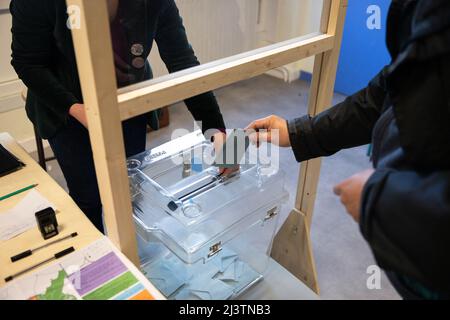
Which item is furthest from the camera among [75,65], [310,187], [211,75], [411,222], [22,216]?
[310,187]

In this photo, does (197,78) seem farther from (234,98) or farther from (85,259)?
(234,98)

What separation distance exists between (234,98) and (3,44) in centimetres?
130

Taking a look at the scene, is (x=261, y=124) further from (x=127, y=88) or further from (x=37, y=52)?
(x=37, y=52)

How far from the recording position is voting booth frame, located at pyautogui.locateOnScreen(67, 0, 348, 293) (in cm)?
65

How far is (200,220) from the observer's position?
982mm

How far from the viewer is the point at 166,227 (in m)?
0.97

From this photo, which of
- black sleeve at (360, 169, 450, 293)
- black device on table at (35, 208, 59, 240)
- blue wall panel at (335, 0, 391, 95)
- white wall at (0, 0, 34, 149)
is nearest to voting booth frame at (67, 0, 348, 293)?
black device on table at (35, 208, 59, 240)

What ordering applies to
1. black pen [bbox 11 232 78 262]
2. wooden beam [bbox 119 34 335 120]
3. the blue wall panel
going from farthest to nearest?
1. the blue wall panel
2. black pen [bbox 11 232 78 262]
3. wooden beam [bbox 119 34 335 120]

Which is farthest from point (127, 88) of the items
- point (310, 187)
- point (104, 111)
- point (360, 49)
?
point (360, 49)

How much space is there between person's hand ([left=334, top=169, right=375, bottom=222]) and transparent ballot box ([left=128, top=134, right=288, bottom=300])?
42cm

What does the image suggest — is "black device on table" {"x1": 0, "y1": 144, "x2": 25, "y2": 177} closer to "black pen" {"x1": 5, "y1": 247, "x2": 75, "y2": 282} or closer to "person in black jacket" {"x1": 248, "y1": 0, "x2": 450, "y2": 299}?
"black pen" {"x1": 5, "y1": 247, "x2": 75, "y2": 282}

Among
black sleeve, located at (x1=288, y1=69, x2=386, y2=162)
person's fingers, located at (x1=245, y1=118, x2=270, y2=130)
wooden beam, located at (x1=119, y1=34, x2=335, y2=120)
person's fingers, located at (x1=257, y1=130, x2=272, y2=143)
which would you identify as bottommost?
person's fingers, located at (x1=257, y1=130, x2=272, y2=143)

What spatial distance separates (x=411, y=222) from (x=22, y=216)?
32.2 inches

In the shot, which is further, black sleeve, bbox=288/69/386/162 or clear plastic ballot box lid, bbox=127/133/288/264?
clear plastic ballot box lid, bbox=127/133/288/264
